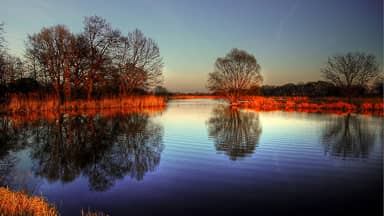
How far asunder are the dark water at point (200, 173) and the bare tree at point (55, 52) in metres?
17.1

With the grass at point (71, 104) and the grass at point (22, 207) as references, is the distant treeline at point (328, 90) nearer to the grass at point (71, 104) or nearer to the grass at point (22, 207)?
the grass at point (71, 104)

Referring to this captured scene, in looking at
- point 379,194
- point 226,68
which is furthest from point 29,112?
point 226,68

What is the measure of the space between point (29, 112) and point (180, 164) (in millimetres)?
20334

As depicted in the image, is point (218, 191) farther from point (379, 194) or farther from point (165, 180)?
point (379, 194)

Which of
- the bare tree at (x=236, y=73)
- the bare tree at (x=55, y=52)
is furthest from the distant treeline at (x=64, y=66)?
the bare tree at (x=236, y=73)

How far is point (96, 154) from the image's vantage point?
8617 mm

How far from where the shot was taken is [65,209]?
4445 mm

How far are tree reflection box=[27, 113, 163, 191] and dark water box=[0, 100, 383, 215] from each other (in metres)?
0.03

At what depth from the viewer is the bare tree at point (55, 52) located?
26.5 metres

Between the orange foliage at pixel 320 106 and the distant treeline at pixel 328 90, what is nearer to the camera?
the orange foliage at pixel 320 106

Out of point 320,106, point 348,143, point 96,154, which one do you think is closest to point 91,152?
point 96,154

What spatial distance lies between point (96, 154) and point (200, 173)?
12.9 feet

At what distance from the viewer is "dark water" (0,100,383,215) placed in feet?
15.1

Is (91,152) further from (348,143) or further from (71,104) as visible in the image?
(71,104)
